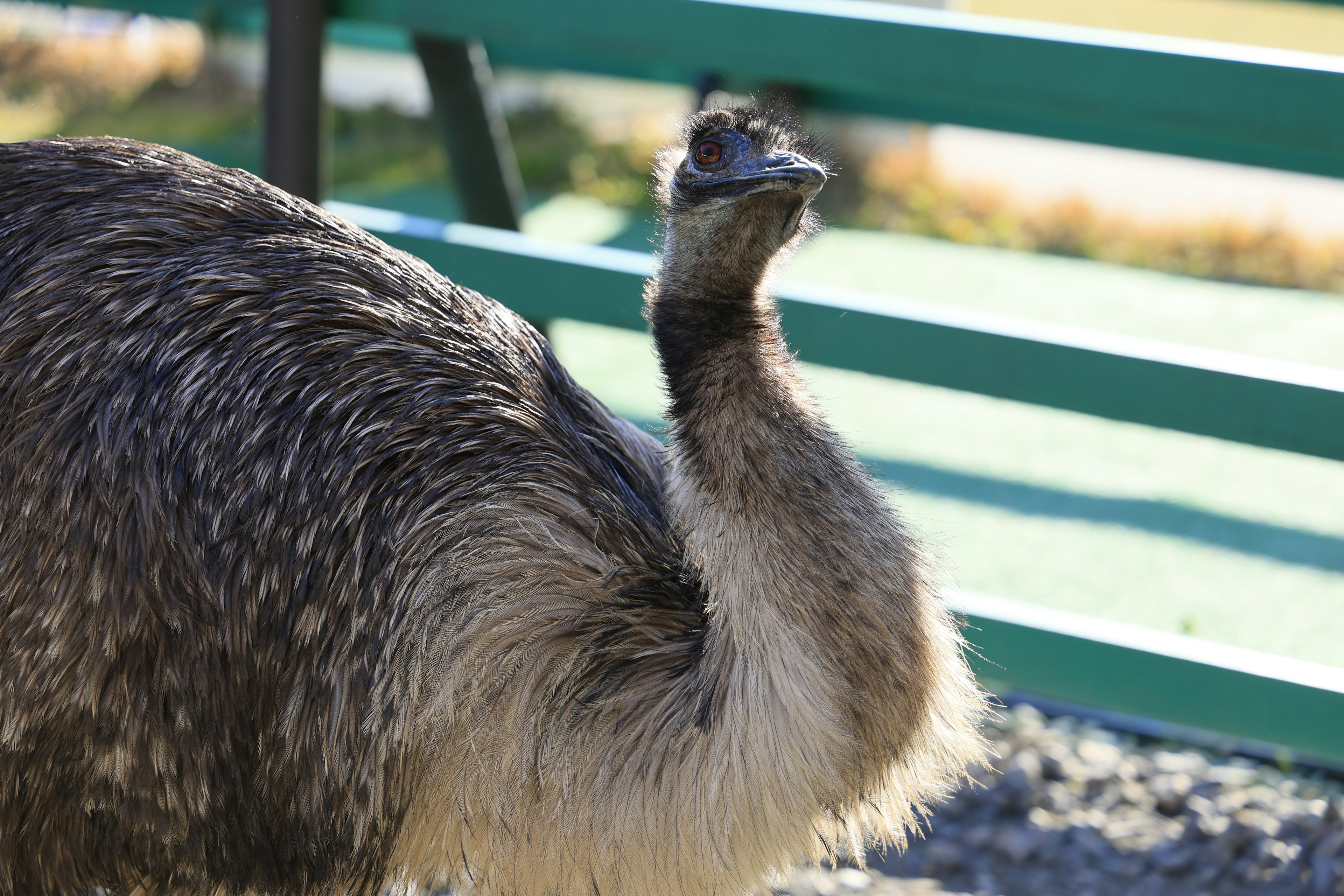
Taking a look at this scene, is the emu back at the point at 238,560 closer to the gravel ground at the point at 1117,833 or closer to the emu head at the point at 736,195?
the emu head at the point at 736,195

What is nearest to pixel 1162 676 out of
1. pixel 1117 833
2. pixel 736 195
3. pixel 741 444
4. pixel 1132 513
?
pixel 1117 833

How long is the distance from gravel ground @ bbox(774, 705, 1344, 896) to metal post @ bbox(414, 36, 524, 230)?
6.57ft

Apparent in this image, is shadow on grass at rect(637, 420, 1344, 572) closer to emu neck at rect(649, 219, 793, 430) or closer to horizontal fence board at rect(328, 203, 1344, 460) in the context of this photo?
horizontal fence board at rect(328, 203, 1344, 460)

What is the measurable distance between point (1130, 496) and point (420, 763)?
10.1 ft

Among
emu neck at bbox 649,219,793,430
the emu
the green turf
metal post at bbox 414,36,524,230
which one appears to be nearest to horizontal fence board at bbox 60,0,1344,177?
metal post at bbox 414,36,524,230

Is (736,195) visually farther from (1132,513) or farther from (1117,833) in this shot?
(1132,513)

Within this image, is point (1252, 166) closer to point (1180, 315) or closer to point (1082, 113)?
point (1082, 113)

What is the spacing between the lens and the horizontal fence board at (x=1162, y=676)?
3045mm

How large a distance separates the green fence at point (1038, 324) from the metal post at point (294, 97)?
322mm

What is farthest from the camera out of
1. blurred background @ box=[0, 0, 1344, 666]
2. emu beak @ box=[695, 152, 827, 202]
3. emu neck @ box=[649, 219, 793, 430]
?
blurred background @ box=[0, 0, 1344, 666]

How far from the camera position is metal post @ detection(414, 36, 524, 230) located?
3875mm

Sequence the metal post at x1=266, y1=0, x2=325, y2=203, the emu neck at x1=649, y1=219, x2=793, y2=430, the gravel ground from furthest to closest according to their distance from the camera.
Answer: the metal post at x1=266, y1=0, x2=325, y2=203 → the gravel ground → the emu neck at x1=649, y1=219, x2=793, y2=430

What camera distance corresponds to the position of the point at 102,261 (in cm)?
217

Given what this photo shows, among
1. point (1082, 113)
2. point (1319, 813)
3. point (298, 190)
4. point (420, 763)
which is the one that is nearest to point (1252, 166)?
point (1082, 113)
